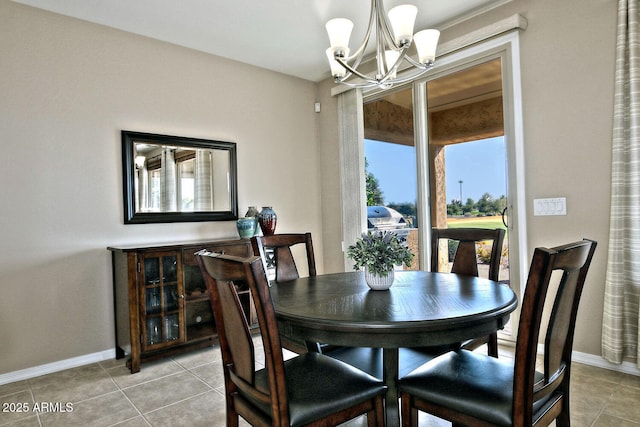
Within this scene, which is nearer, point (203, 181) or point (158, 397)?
point (158, 397)

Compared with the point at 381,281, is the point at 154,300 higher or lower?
lower

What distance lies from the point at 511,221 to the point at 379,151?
1.54m

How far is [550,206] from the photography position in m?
2.75

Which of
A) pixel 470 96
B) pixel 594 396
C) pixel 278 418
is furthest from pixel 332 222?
pixel 278 418

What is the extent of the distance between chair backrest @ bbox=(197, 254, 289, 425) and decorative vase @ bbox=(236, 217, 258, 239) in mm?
2102

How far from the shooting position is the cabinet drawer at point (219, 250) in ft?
10.1

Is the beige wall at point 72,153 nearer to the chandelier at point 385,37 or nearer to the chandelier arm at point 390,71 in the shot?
the chandelier at point 385,37

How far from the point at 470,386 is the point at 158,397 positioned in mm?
1913

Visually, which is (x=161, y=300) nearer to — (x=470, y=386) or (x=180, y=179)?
(x=180, y=179)

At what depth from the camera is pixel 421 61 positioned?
220 cm

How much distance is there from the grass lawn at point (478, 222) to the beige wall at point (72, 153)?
2.16 metres

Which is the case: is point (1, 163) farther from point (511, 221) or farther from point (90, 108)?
point (511, 221)

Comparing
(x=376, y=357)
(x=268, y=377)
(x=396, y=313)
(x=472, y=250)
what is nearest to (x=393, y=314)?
(x=396, y=313)

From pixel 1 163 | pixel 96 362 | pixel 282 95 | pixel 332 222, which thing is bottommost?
Answer: pixel 96 362
